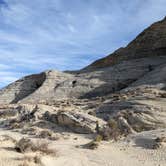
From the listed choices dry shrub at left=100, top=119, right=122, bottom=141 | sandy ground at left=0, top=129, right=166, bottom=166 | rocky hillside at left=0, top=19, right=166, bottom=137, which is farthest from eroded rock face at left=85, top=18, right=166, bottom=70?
sandy ground at left=0, top=129, right=166, bottom=166

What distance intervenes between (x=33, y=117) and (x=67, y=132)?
3.80m

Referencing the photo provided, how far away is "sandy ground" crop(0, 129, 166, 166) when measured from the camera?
11.9m

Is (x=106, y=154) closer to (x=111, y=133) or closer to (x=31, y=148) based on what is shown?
(x=31, y=148)

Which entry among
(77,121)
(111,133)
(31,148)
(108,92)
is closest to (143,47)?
(108,92)

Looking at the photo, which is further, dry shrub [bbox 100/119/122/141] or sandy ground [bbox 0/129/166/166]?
dry shrub [bbox 100/119/122/141]

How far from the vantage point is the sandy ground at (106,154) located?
1185 cm

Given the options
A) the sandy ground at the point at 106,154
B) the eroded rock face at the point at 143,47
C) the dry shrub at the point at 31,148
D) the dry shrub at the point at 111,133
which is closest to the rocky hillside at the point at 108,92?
the eroded rock face at the point at 143,47

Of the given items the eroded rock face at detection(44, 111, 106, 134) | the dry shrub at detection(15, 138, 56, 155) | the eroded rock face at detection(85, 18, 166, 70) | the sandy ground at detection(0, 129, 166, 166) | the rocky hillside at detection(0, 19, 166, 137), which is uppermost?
the eroded rock face at detection(85, 18, 166, 70)

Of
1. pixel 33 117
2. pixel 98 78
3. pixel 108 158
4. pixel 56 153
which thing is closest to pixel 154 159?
pixel 108 158

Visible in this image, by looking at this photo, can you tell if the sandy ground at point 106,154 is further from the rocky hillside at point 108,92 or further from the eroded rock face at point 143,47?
the eroded rock face at point 143,47

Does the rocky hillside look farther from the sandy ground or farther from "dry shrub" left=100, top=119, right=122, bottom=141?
the sandy ground

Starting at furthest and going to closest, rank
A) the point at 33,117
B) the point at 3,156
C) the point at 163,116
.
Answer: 1. the point at 33,117
2. the point at 163,116
3. the point at 3,156

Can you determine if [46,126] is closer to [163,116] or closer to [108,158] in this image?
[163,116]

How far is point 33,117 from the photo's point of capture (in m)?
22.1
